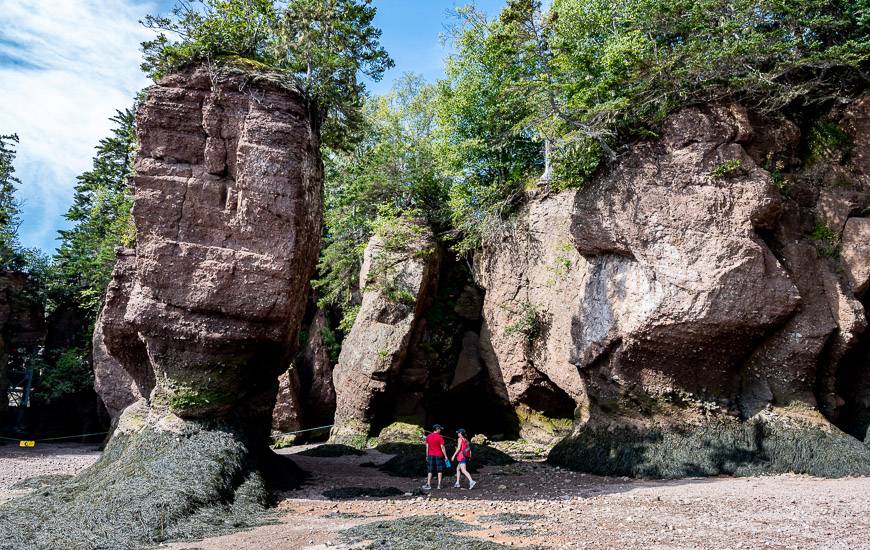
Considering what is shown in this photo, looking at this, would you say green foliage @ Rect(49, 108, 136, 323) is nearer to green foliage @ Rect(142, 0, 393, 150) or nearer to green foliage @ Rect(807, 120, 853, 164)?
green foliage @ Rect(142, 0, 393, 150)

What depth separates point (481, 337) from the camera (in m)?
21.8

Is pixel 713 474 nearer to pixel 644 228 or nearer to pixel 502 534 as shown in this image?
pixel 644 228

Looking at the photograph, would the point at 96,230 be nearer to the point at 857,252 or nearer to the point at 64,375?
the point at 64,375

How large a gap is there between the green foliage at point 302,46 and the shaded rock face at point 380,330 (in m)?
6.39

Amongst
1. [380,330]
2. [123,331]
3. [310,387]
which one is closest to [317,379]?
[310,387]

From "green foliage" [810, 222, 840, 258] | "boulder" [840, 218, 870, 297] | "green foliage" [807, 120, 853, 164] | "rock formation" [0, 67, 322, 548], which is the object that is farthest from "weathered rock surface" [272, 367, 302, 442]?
"green foliage" [807, 120, 853, 164]

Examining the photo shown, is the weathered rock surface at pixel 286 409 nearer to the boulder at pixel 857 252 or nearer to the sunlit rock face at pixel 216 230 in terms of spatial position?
the sunlit rock face at pixel 216 230

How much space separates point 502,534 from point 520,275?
502 inches

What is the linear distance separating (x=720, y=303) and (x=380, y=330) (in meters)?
11.0

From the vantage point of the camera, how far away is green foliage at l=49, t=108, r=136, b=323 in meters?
24.0

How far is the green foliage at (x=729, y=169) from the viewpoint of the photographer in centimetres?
1395

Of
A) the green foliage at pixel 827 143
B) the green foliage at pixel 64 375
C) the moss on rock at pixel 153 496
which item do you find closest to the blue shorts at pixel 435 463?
the moss on rock at pixel 153 496

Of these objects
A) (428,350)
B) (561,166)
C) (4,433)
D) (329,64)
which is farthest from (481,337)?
(4,433)

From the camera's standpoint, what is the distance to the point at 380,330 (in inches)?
815
